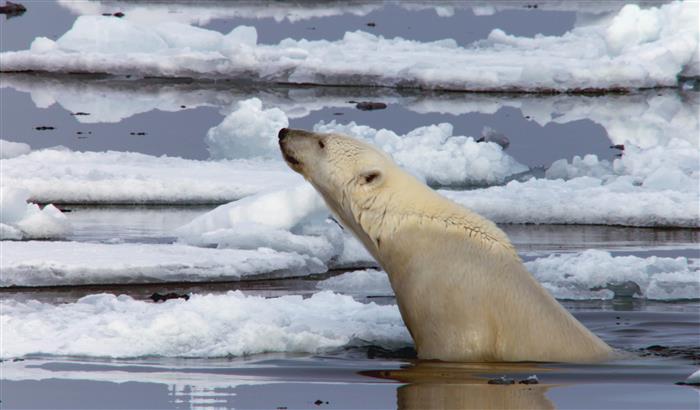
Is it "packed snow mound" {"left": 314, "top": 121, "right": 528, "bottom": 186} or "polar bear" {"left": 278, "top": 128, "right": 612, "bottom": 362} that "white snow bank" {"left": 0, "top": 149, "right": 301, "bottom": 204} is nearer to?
"packed snow mound" {"left": 314, "top": 121, "right": 528, "bottom": 186}

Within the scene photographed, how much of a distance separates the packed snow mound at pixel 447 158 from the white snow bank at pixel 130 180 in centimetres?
114

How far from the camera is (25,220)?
978 centimetres

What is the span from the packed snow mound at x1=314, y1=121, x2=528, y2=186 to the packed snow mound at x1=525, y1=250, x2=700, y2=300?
13.7 feet

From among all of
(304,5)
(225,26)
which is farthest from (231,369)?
(304,5)

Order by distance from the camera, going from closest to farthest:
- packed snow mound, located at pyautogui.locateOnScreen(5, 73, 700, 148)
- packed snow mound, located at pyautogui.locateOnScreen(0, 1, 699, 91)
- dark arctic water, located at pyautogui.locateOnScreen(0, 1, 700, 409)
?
dark arctic water, located at pyautogui.locateOnScreen(0, 1, 700, 409)
packed snow mound, located at pyautogui.locateOnScreen(5, 73, 700, 148)
packed snow mound, located at pyautogui.locateOnScreen(0, 1, 699, 91)

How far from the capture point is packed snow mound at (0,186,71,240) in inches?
379

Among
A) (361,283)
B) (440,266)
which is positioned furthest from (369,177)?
(361,283)

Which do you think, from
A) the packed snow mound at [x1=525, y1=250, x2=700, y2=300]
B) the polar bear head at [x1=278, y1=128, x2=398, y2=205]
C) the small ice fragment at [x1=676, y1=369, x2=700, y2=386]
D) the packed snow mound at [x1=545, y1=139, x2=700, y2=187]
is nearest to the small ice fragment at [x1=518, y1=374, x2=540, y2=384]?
the small ice fragment at [x1=676, y1=369, x2=700, y2=386]

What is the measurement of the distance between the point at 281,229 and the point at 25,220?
187 centimetres

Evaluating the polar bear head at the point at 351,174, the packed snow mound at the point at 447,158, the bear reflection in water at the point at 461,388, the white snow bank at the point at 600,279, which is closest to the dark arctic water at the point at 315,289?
the bear reflection in water at the point at 461,388

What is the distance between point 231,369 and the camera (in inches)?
225

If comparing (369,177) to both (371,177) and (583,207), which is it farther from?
(583,207)

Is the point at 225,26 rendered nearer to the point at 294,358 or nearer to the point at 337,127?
the point at 337,127

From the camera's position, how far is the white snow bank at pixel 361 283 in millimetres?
8359
